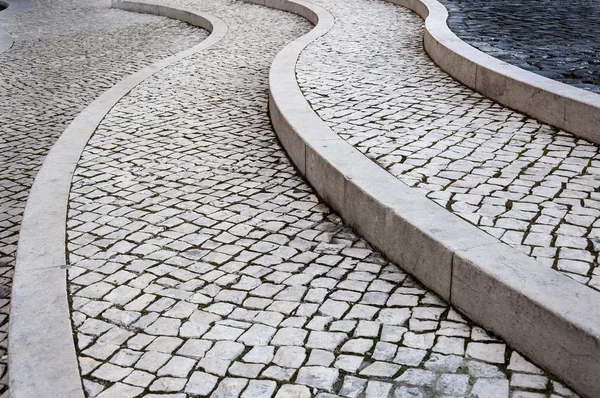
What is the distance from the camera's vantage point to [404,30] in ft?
34.4

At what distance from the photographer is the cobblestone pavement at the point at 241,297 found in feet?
10.4

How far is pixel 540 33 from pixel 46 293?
6.80 metres

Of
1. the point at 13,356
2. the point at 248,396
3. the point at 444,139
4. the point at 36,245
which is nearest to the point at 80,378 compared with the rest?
the point at 13,356

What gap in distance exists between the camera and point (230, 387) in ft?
10.3

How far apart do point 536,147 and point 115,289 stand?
3178mm

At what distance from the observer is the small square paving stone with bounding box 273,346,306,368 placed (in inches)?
130

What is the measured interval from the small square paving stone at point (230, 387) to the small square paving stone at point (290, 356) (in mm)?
210

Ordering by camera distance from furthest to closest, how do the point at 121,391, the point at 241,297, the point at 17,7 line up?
1. the point at 17,7
2. the point at 241,297
3. the point at 121,391

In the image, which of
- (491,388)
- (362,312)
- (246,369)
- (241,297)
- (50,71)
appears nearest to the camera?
(491,388)

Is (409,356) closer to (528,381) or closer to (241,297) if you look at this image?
(528,381)

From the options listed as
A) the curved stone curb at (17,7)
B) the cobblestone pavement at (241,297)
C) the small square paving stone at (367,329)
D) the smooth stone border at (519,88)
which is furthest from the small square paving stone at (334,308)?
the curved stone curb at (17,7)

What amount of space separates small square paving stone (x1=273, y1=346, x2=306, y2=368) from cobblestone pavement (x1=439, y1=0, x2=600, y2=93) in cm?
396

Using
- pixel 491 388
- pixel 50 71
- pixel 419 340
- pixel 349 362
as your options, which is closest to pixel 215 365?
pixel 349 362

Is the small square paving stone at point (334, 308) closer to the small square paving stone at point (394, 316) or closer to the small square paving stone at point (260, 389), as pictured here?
the small square paving stone at point (394, 316)
